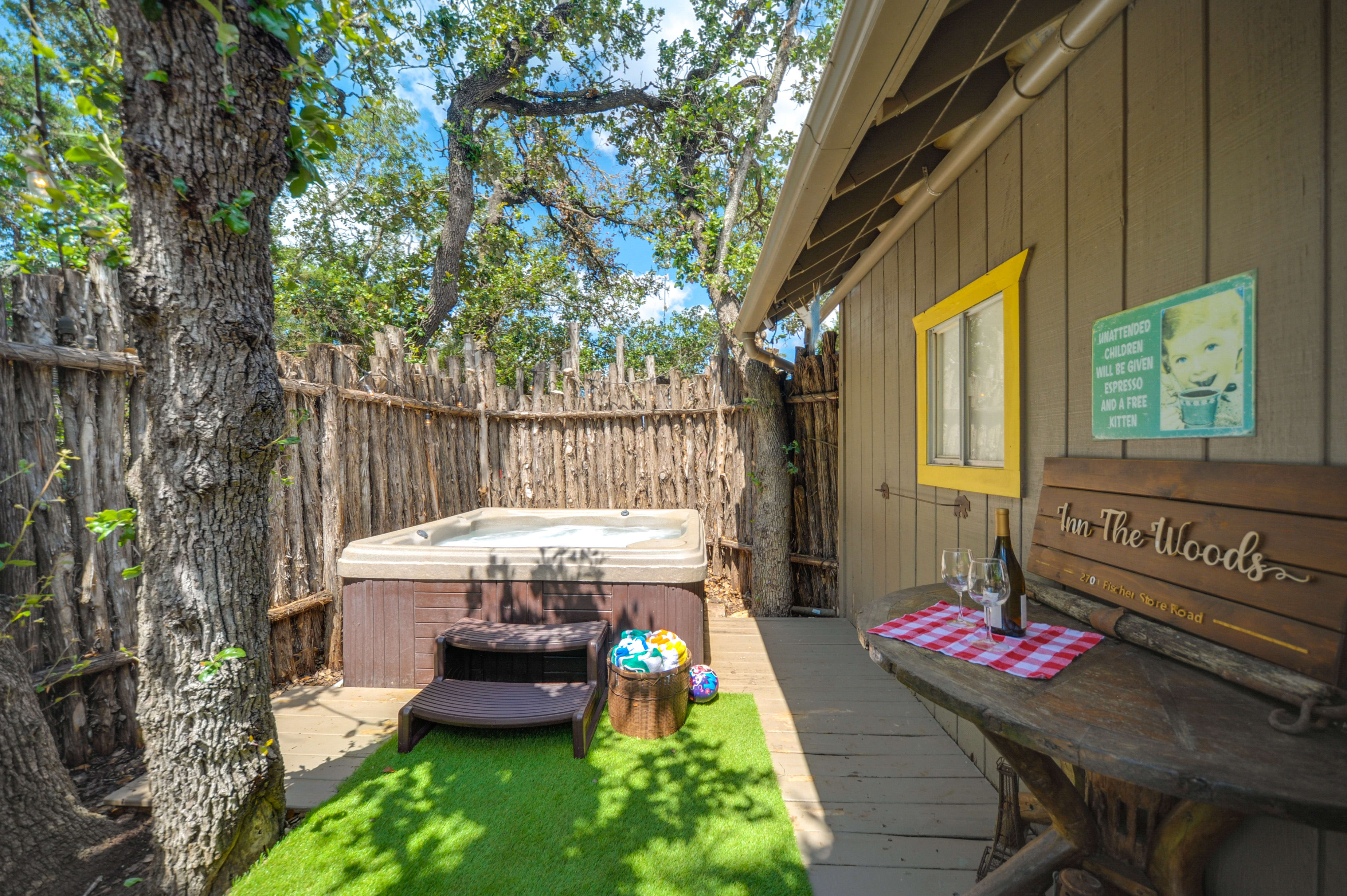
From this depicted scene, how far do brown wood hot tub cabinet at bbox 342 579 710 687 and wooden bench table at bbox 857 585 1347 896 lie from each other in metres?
1.77

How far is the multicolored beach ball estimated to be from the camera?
287 centimetres

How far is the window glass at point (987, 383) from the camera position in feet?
7.46

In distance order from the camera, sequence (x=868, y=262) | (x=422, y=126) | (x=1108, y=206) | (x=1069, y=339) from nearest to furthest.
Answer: (x=1108, y=206) → (x=1069, y=339) → (x=868, y=262) → (x=422, y=126)

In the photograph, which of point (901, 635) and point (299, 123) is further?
point (299, 123)

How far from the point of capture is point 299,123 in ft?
6.07

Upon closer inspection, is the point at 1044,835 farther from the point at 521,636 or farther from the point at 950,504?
the point at 521,636

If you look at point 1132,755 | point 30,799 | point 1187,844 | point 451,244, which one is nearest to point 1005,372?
point 1187,844

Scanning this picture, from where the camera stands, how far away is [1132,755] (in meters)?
0.80

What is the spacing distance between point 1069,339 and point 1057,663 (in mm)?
1150

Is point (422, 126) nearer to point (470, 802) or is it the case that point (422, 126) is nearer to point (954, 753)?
point (470, 802)

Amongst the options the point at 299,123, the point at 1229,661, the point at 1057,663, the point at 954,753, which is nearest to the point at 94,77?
the point at 299,123

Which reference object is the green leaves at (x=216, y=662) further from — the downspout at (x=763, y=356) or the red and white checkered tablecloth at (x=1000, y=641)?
the downspout at (x=763, y=356)

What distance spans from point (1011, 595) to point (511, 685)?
7.51 feet

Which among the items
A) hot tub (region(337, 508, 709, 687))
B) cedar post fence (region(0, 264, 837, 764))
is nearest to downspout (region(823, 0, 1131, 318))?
cedar post fence (region(0, 264, 837, 764))
